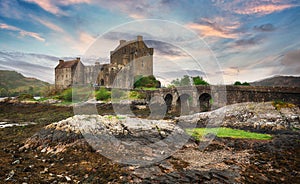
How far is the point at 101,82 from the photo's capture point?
53.9 meters

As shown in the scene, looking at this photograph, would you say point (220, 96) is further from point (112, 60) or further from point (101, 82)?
point (112, 60)

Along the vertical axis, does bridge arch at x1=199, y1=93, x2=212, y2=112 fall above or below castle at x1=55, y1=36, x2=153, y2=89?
below

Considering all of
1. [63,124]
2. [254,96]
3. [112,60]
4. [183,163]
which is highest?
[112,60]

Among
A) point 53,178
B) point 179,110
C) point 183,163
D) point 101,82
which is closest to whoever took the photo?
point 53,178

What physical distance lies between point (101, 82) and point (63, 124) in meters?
39.8

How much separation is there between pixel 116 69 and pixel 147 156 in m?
42.4

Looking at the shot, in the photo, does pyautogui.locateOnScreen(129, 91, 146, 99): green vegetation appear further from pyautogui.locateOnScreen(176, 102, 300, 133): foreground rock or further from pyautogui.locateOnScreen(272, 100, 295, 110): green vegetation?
pyautogui.locateOnScreen(272, 100, 295, 110): green vegetation

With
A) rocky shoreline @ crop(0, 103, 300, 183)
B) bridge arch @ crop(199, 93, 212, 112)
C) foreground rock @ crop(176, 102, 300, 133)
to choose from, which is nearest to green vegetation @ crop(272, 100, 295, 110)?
foreground rock @ crop(176, 102, 300, 133)

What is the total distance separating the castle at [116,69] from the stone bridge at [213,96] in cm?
1325

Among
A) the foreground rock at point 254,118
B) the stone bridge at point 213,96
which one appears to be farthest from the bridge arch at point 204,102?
the foreground rock at point 254,118

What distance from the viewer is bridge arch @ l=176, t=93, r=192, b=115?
1398 inches

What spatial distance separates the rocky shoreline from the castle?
34.6 m

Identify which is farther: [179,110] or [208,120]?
[179,110]

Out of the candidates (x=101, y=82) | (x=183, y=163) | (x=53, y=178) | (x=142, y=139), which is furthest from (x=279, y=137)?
(x=101, y=82)
